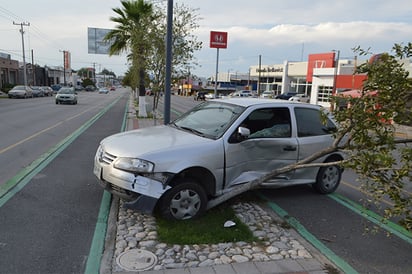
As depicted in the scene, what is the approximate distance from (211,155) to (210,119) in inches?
39.3

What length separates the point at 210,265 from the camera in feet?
11.5

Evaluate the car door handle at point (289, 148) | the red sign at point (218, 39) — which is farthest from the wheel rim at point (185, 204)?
the red sign at point (218, 39)

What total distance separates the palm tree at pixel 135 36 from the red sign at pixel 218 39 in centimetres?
319

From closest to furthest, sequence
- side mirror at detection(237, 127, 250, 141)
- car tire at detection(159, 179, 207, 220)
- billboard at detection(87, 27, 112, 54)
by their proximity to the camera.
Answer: car tire at detection(159, 179, 207, 220) < side mirror at detection(237, 127, 250, 141) < billboard at detection(87, 27, 112, 54)

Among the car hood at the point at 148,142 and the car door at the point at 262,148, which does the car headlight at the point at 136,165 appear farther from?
the car door at the point at 262,148

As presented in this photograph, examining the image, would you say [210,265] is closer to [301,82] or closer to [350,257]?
[350,257]

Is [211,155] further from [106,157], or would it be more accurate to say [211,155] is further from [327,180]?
[327,180]

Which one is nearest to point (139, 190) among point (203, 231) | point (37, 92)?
point (203, 231)

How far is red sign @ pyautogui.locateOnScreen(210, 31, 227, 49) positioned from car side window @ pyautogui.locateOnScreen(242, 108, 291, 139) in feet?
38.3

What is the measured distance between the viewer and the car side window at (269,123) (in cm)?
521

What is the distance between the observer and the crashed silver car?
4199mm

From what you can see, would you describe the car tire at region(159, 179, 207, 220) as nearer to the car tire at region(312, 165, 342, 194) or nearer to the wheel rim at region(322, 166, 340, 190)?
the car tire at region(312, 165, 342, 194)

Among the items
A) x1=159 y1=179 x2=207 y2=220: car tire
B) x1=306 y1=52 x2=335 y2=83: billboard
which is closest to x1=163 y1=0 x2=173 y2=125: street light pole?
x1=159 y1=179 x2=207 y2=220: car tire

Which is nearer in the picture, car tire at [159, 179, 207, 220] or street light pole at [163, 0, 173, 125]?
car tire at [159, 179, 207, 220]
